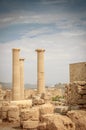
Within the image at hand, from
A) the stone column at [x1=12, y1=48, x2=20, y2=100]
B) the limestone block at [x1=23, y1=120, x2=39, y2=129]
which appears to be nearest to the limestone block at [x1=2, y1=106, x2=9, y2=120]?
the limestone block at [x1=23, y1=120, x2=39, y2=129]

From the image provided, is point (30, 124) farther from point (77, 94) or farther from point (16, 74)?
point (16, 74)

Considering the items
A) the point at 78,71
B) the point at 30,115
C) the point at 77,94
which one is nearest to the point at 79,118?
the point at 77,94

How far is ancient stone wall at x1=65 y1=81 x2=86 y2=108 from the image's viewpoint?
11641 mm

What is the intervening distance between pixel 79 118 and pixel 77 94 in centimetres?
201

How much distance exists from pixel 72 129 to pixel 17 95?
15.1 meters

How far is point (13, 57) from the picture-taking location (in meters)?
24.2

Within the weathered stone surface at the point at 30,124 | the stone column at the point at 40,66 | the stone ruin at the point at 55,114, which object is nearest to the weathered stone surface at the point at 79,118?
the stone ruin at the point at 55,114

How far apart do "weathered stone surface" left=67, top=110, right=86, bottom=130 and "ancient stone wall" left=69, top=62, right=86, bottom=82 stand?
3.02 metres

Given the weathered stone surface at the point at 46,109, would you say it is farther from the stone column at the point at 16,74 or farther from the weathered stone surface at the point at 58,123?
the stone column at the point at 16,74

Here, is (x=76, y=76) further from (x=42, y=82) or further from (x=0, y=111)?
(x=42, y=82)

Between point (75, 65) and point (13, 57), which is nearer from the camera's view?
point (75, 65)

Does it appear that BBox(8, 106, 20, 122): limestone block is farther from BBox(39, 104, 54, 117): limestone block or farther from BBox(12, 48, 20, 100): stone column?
BBox(12, 48, 20, 100): stone column

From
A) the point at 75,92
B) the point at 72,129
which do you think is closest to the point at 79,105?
the point at 75,92

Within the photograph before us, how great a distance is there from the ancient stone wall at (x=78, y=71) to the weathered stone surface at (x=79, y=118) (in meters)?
3.02
